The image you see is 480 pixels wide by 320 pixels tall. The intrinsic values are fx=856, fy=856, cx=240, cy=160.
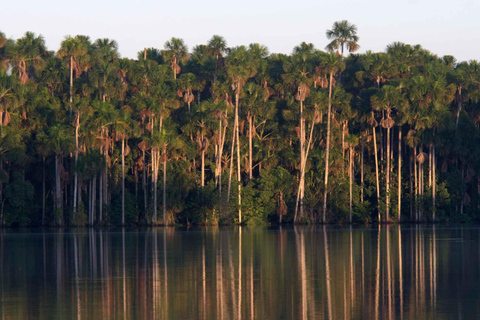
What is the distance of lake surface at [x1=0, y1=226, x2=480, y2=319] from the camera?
67.6 feet

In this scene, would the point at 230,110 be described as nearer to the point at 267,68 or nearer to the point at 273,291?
the point at 267,68

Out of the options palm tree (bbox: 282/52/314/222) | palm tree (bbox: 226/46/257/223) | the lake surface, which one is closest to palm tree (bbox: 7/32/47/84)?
palm tree (bbox: 226/46/257/223)

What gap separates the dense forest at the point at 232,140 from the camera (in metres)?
76.4

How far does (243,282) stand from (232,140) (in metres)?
54.3

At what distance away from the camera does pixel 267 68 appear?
89438 millimetres

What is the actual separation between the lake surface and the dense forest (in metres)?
32.6

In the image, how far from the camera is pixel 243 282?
26672 millimetres

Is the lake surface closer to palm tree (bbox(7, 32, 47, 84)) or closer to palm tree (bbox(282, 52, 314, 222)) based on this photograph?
palm tree (bbox(282, 52, 314, 222))

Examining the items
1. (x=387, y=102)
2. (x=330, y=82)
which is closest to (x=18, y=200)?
(x=330, y=82)

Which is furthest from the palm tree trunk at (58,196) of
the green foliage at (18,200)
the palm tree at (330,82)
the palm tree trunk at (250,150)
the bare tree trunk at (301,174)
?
the palm tree at (330,82)

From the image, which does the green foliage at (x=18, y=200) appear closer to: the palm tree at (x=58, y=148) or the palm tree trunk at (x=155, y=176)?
the palm tree at (x=58, y=148)

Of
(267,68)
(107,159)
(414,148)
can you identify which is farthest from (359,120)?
(107,159)

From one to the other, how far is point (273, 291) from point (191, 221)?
5562cm

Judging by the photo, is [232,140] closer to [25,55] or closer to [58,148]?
[58,148]
